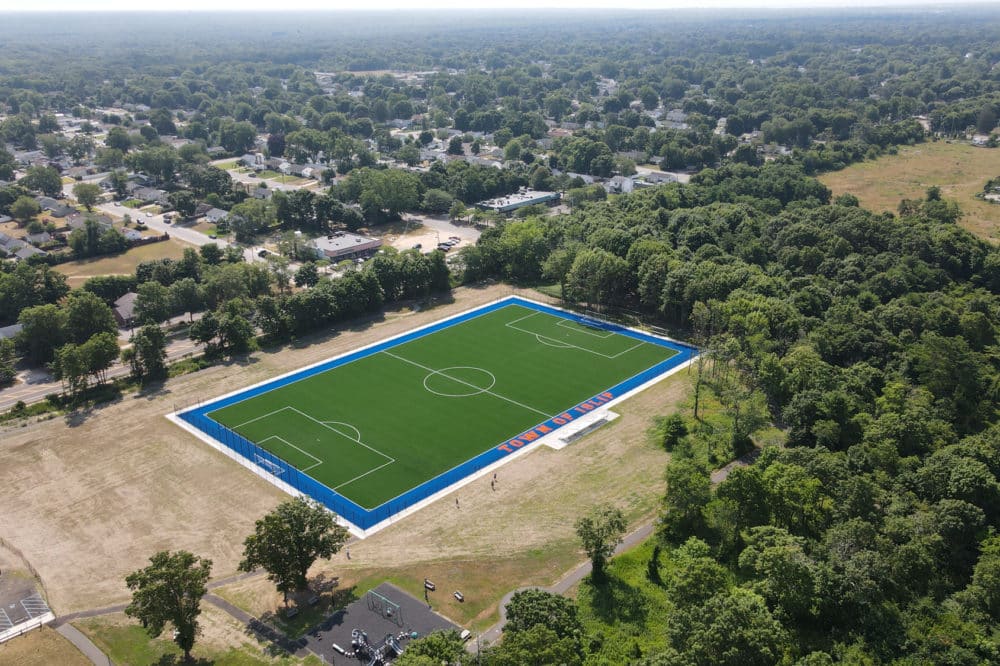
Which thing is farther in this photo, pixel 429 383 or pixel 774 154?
pixel 774 154

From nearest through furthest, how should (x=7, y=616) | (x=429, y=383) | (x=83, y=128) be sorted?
(x=7, y=616) < (x=429, y=383) < (x=83, y=128)

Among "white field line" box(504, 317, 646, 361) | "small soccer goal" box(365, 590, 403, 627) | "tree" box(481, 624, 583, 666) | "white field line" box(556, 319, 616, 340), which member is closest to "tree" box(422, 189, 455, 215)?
"white field line" box(504, 317, 646, 361)

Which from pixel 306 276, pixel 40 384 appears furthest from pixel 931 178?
pixel 40 384

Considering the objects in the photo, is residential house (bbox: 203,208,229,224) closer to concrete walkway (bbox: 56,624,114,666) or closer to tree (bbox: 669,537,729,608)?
concrete walkway (bbox: 56,624,114,666)

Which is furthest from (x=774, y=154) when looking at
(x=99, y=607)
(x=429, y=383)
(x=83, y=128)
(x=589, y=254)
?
(x=83, y=128)

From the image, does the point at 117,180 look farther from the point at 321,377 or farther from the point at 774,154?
the point at 774,154
